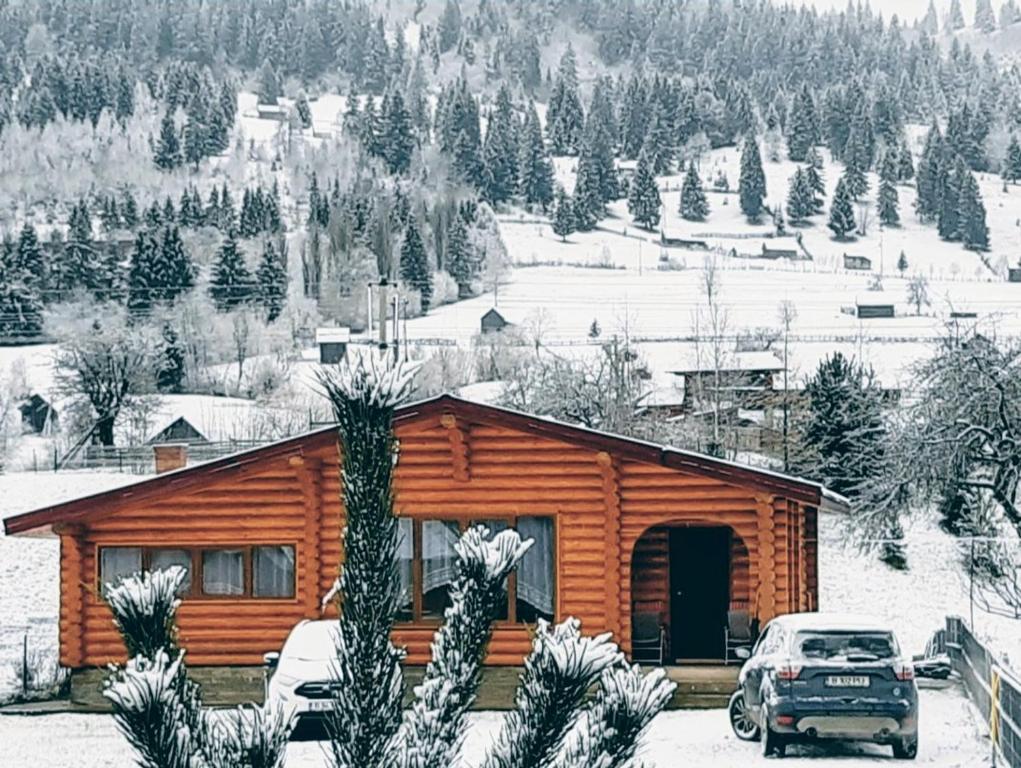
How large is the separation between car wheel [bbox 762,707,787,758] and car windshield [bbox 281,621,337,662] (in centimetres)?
367

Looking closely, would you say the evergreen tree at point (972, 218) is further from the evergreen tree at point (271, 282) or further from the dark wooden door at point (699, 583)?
the dark wooden door at point (699, 583)

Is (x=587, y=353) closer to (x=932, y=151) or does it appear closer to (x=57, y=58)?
(x=932, y=151)

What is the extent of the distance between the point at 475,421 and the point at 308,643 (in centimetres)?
335

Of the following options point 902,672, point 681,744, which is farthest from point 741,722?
point 902,672

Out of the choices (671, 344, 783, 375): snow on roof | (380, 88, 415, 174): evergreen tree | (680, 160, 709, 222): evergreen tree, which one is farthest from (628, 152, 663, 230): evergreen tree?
(671, 344, 783, 375): snow on roof

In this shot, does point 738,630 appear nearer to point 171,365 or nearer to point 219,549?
point 219,549

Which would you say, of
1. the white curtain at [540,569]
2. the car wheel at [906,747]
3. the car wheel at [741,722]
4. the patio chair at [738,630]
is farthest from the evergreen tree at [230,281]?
the car wheel at [906,747]

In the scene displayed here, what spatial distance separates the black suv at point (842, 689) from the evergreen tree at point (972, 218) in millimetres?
149585

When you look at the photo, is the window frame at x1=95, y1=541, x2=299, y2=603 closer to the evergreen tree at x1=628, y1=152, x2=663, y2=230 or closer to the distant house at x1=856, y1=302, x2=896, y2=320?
the distant house at x1=856, y1=302, x2=896, y2=320

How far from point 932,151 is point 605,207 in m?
35.5

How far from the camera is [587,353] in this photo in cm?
7862

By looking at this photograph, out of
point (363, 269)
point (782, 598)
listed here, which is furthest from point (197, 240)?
point (782, 598)

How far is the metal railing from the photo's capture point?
1144cm

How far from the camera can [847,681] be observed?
13.2m
